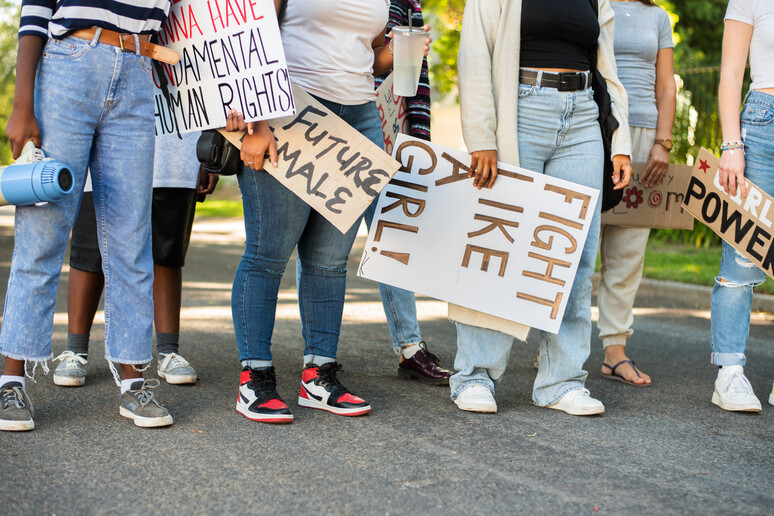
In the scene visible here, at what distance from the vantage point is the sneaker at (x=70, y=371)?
3.91 metres

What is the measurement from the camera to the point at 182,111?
355cm

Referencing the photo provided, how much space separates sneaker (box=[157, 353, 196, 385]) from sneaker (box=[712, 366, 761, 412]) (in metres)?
2.44

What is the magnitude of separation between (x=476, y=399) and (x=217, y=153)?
1.49 meters

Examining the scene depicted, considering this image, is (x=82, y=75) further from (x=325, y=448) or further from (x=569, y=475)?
(x=569, y=475)

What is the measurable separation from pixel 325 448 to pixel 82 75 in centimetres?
161

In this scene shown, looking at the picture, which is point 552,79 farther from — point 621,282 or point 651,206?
point 621,282

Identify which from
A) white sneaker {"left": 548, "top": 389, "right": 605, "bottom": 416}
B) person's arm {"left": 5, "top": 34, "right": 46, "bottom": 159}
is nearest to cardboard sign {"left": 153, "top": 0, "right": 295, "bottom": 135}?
person's arm {"left": 5, "top": 34, "right": 46, "bottom": 159}

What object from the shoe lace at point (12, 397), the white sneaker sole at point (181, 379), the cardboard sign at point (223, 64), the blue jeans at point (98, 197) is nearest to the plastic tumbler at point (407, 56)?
the cardboard sign at point (223, 64)

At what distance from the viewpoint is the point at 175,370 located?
4.07 metres

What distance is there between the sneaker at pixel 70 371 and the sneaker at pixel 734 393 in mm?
2918

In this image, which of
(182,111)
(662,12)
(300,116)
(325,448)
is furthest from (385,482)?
(662,12)

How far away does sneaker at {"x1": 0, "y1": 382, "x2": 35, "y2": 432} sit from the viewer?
10.3ft

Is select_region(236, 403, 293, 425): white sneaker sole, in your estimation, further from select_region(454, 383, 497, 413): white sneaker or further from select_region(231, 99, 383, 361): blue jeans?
select_region(454, 383, 497, 413): white sneaker

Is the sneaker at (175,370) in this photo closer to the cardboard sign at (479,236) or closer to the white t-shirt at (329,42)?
the cardboard sign at (479,236)
